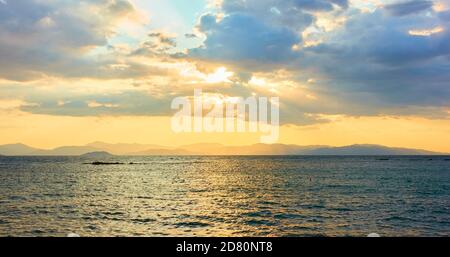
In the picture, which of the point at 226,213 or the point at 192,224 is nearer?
the point at 192,224

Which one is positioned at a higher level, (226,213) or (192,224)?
(192,224)

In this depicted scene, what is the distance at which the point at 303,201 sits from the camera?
5319 cm

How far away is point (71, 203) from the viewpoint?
52.2 metres

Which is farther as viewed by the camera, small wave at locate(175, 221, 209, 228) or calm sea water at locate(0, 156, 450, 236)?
small wave at locate(175, 221, 209, 228)

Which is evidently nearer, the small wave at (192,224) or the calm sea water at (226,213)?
the calm sea water at (226,213)
